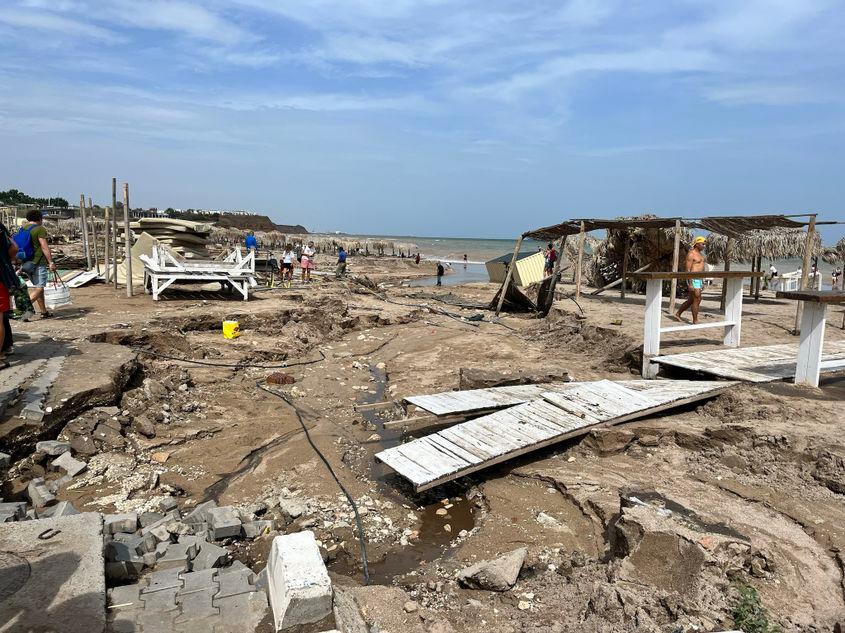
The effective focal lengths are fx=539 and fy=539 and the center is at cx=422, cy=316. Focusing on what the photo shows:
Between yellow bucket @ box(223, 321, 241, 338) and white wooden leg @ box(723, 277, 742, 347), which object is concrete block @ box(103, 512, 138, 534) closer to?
yellow bucket @ box(223, 321, 241, 338)

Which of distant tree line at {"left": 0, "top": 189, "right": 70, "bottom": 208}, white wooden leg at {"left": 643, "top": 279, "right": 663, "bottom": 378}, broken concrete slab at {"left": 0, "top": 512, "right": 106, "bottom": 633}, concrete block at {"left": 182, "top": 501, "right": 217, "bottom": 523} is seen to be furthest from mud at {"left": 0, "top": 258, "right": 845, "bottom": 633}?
distant tree line at {"left": 0, "top": 189, "right": 70, "bottom": 208}

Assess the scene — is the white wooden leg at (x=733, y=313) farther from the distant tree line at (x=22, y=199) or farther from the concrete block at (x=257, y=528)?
the distant tree line at (x=22, y=199)

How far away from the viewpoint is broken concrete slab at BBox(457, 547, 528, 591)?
3.42 metres

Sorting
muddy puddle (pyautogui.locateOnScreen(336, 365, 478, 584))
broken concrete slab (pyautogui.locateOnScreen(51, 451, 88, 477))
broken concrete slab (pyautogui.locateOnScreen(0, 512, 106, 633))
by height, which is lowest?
muddy puddle (pyautogui.locateOnScreen(336, 365, 478, 584))

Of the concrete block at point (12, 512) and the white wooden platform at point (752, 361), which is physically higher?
the white wooden platform at point (752, 361)

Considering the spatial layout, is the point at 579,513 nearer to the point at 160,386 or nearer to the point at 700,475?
the point at 700,475

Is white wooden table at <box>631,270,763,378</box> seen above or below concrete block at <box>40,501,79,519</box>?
above

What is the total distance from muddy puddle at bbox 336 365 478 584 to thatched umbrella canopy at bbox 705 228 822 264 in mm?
12470

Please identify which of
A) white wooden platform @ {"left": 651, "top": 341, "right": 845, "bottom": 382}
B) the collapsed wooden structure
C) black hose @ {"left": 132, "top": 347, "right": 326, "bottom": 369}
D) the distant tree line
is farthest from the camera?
the distant tree line

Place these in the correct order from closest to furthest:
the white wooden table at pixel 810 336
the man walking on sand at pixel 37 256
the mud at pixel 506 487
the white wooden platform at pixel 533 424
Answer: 1. the mud at pixel 506 487
2. the white wooden platform at pixel 533 424
3. the white wooden table at pixel 810 336
4. the man walking on sand at pixel 37 256

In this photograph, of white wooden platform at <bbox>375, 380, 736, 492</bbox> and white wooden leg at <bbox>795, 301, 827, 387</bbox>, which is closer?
white wooden platform at <bbox>375, 380, 736, 492</bbox>

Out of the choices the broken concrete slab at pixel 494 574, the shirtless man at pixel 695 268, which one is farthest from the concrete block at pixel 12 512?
the shirtless man at pixel 695 268

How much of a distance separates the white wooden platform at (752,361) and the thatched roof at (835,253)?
8159 millimetres

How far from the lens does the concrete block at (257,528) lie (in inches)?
162
